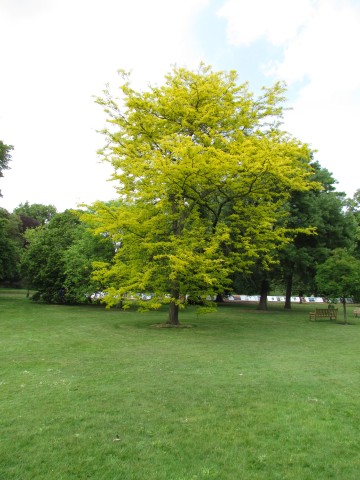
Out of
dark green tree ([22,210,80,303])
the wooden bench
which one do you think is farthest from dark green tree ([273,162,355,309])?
dark green tree ([22,210,80,303])

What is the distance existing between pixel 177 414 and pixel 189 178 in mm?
12397

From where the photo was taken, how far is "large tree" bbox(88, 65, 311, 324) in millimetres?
16797

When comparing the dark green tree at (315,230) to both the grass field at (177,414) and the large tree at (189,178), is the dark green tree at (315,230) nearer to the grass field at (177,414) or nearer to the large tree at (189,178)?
the large tree at (189,178)

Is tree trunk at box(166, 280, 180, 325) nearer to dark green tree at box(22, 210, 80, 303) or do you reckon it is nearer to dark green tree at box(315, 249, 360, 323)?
dark green tree at box(315, 249, 360, 323)

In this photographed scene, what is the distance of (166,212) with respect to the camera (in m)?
19.5

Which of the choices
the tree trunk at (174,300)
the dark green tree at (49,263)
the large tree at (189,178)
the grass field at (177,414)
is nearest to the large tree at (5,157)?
the dark green tree at (49,263)

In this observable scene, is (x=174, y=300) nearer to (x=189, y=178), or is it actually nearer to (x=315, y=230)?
(x=189, y=178)

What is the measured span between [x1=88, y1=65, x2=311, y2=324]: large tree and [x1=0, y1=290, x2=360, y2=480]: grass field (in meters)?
6.16

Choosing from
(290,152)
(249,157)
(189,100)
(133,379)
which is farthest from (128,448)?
(189,100)

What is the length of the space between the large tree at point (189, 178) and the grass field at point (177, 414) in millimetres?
Answer: 6163

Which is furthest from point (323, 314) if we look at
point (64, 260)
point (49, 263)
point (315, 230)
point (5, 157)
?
point (5, 157)

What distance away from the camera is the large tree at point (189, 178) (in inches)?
661

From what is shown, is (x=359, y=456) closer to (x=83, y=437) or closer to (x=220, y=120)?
(x=83, y=437)

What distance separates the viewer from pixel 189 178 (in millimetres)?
17219
